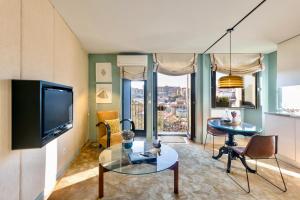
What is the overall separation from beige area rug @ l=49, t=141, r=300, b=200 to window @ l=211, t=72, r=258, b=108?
1961 mm

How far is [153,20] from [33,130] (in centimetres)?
224

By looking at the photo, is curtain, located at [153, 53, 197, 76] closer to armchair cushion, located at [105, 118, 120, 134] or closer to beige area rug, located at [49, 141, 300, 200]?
armchair cushion, located at [105, 118, 120, 134]

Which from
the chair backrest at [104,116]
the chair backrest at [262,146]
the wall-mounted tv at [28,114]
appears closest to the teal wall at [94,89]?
the chair backrest at [104,116]

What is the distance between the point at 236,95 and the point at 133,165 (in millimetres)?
3905

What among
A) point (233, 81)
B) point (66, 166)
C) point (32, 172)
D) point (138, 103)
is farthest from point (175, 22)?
point (66, 166)

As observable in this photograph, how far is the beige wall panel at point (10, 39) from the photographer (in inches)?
56.1

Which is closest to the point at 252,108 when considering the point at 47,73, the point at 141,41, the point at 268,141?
the point at 268,141

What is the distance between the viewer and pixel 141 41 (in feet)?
12.4

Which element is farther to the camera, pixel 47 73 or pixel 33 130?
pixel 47 73

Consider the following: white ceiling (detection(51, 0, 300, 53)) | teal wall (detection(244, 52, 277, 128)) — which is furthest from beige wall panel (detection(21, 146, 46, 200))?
teal wall (detection(244, 52, 277, 128))

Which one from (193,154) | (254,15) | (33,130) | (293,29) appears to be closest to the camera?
(33,130)

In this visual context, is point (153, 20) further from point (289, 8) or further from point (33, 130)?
point (33, 130)

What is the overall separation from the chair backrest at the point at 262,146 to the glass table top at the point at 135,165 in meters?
1.05

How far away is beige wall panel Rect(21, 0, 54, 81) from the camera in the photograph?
5.78 ft
